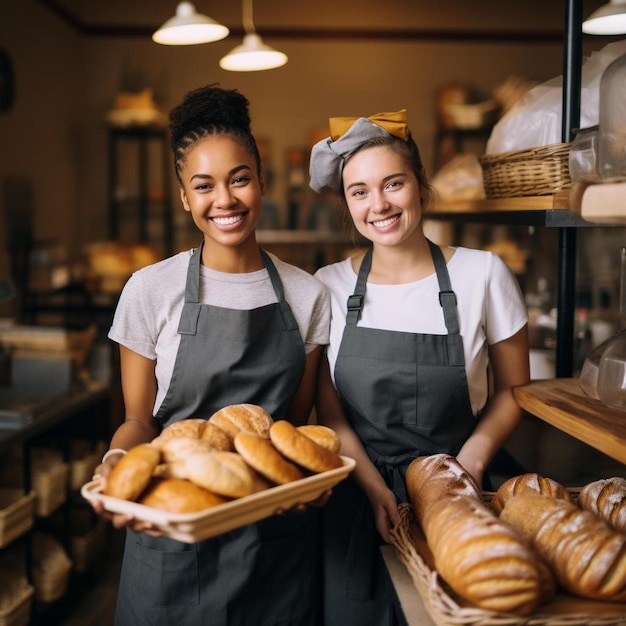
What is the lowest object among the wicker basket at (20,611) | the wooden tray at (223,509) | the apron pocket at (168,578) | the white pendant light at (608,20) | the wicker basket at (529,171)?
the wicker basket at (20,611)

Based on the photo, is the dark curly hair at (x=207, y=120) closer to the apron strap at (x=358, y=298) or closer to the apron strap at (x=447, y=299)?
the apron strap at (x=358, y=298)

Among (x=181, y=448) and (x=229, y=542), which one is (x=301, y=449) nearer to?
(x=181, y=448)

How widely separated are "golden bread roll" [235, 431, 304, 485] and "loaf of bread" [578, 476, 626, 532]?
21.1 inches

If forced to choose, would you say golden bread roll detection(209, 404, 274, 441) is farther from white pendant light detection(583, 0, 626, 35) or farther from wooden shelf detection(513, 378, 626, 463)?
white pendant light detection(583, 0, 626, 35)

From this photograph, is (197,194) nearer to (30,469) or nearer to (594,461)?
(594,461)

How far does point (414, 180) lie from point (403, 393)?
19.5 inches

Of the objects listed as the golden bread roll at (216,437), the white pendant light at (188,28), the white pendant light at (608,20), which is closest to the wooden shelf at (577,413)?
the golden bread roll at (216,437)

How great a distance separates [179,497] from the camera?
3.97 feet

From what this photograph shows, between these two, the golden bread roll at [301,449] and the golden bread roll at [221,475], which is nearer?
the golden bread roll at [221,475]

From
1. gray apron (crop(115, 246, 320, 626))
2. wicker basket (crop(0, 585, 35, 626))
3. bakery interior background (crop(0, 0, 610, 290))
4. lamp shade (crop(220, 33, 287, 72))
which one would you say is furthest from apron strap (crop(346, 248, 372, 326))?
bakery interior background (crop(0, 0, 610, 290))

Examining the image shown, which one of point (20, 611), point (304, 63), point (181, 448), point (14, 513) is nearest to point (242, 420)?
point (181, 448)

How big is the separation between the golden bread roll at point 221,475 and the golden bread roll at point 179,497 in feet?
0.04

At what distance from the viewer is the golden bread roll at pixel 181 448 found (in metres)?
1.30

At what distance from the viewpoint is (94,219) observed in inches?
261
